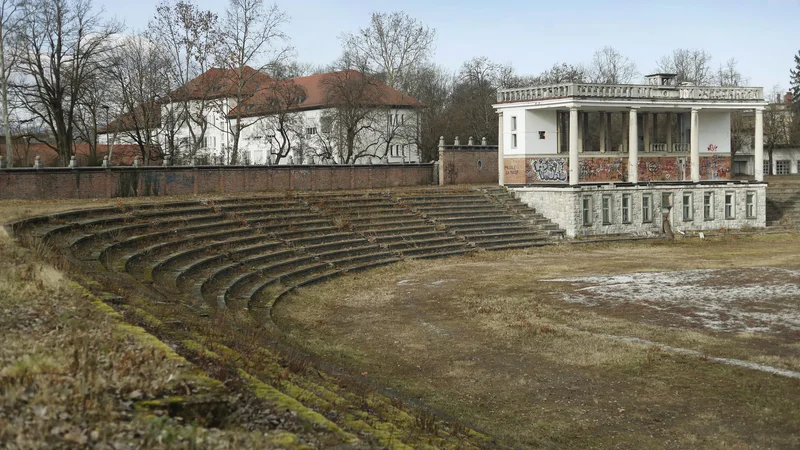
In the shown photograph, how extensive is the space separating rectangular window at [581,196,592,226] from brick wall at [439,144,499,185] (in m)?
9.47

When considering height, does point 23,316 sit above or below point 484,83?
below

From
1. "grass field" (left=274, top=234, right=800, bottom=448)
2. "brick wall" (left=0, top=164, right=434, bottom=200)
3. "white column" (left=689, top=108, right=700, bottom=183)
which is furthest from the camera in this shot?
"white column" (left=689, top=108, right=700, bottom=183)

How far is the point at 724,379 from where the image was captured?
43.2 feet

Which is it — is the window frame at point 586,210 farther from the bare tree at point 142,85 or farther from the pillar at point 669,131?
the bare tree at point 142,85

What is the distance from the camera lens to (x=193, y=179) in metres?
34.2

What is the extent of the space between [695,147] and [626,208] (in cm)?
595

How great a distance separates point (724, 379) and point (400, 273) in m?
14.7

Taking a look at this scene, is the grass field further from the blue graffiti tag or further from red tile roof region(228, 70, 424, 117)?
red tile roof region(228, 70, 424, 117)

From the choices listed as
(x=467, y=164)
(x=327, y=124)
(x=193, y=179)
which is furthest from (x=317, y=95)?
(x=193, y=179)

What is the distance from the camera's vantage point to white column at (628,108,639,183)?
133ft

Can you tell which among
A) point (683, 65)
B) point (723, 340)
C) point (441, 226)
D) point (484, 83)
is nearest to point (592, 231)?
point (441, 226)

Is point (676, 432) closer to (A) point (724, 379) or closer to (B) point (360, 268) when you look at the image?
(A) point (724, 379)

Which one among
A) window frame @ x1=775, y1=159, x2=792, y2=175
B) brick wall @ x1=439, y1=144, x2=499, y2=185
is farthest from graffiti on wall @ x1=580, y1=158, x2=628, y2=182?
window frame @ x1=775, y1=159, x2=792, y2=175

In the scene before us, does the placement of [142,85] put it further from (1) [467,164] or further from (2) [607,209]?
(2) [607,209]
